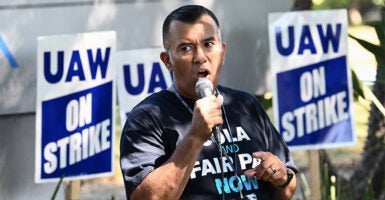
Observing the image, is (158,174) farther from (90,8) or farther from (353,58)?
(353,58)

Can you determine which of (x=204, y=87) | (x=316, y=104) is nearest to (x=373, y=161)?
(x=316, y=104)

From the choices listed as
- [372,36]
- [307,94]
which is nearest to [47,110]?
[307,94]

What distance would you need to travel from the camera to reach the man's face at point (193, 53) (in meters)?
3.34

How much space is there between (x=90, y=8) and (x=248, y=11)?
96cm

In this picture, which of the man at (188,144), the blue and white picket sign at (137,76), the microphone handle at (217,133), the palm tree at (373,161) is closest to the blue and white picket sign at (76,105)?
the blue and white picket sign at (137,76)

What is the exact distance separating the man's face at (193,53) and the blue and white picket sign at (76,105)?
213cm

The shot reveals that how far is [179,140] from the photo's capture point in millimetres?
3326

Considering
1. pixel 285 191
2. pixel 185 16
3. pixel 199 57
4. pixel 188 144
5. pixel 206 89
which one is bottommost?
pixel 285 191

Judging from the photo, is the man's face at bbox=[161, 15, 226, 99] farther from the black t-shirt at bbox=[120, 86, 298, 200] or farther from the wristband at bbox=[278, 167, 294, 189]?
the wristband at bbox=[278, 167, 294, 189]

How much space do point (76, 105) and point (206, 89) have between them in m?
2.44

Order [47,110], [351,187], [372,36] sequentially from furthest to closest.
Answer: [372,36], [351,187], [47,110]

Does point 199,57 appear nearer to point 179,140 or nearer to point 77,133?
point 179,140

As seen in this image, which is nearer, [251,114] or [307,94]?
[251,114]

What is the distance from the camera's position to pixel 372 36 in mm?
18062
